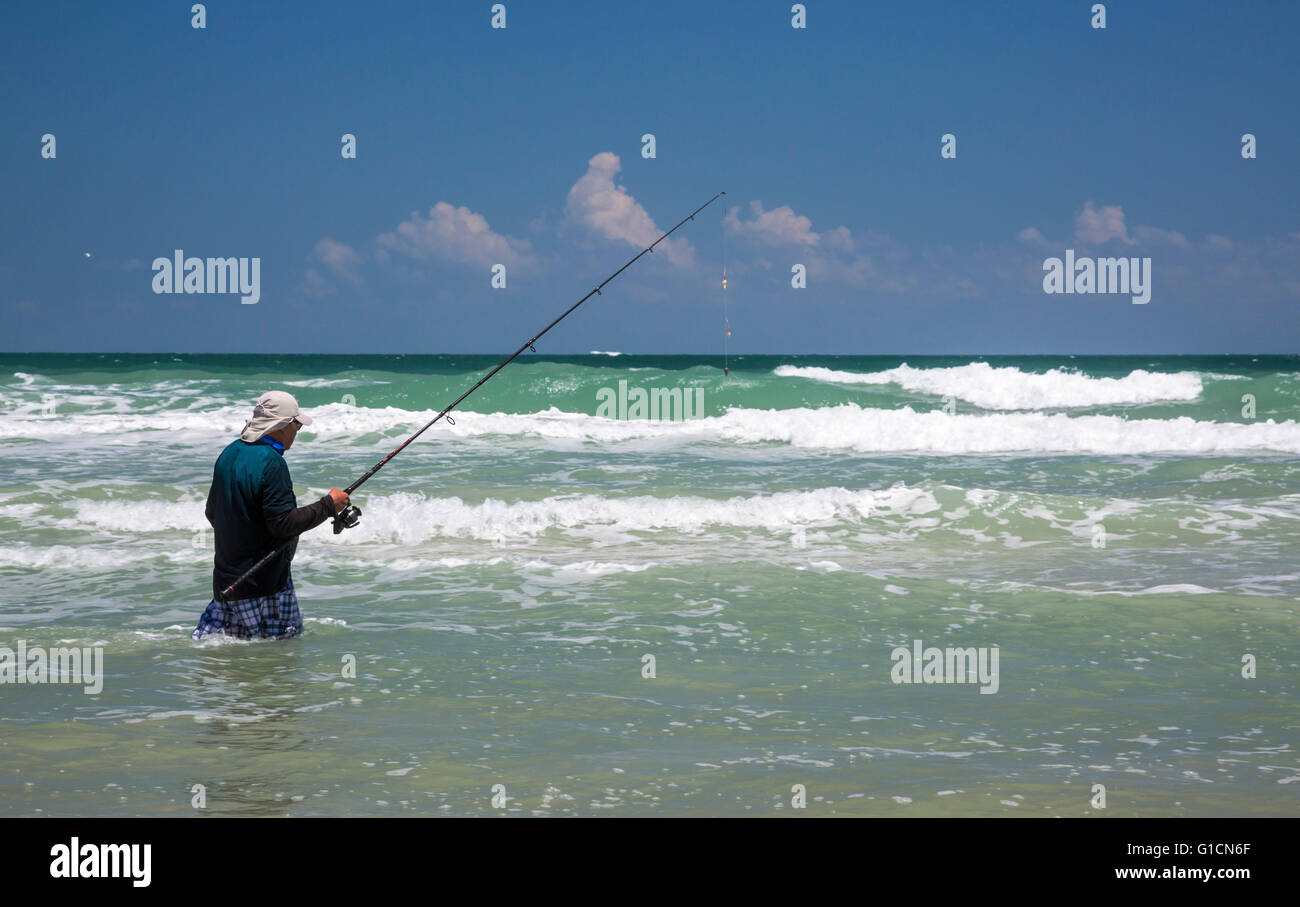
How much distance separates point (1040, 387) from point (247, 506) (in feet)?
96.8

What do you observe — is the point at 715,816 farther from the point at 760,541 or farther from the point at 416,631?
the point at 760,541

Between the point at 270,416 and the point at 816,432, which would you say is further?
the point at 816,432

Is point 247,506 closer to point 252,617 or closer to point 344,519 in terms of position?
point 344,519

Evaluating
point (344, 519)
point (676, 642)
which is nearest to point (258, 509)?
point (344, 519)

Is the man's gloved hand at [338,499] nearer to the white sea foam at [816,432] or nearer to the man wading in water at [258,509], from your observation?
the man wading in water at [258,509]

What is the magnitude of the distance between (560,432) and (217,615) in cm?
1498

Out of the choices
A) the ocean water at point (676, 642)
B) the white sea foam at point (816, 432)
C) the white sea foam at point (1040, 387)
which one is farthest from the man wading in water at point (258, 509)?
the white sea foam at point (1040, 387)

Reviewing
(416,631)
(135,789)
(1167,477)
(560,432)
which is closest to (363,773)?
(135,789)

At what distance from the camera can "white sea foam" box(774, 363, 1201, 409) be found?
3094cm

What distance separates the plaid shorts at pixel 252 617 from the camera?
5664 millimetres

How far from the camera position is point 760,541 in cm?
972

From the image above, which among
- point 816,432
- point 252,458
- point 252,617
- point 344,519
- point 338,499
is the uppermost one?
point 816,432

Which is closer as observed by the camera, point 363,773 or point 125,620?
point 363,773

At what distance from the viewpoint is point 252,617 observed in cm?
570
